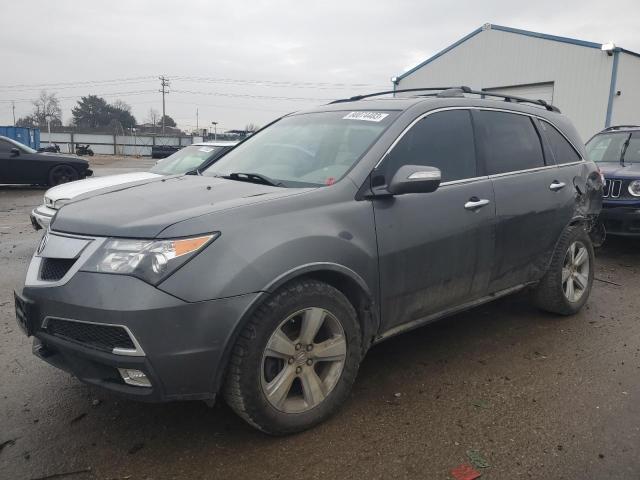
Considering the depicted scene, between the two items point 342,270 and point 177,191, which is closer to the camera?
point 342,270

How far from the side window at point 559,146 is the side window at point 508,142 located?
19 centimetres

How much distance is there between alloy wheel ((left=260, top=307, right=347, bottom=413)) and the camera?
253cm

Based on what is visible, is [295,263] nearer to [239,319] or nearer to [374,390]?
[239,319]

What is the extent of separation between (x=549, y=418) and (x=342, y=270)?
146cm

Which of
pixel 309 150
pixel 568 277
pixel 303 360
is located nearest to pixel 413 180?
pixel 309 150

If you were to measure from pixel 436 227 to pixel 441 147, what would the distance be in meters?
0.61

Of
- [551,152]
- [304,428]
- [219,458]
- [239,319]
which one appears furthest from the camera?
[551,152]

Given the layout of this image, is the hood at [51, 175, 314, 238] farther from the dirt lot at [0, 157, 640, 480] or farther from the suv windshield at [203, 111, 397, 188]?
the dirt lot at [0, 157, 640, 480]

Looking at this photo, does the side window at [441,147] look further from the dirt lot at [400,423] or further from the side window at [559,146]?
the dirt lot at [400,423]

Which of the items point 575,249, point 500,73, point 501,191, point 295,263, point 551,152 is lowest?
point 575,249

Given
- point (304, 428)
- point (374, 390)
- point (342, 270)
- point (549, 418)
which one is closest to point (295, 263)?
point (342, 270)

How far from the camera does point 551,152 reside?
14.0 ft

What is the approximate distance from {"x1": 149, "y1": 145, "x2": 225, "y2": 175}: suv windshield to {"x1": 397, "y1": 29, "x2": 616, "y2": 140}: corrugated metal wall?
15.2 metres

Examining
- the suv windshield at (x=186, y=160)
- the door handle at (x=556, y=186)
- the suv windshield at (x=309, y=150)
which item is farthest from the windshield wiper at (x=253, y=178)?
the suv windshield at (x=186, y=160)
